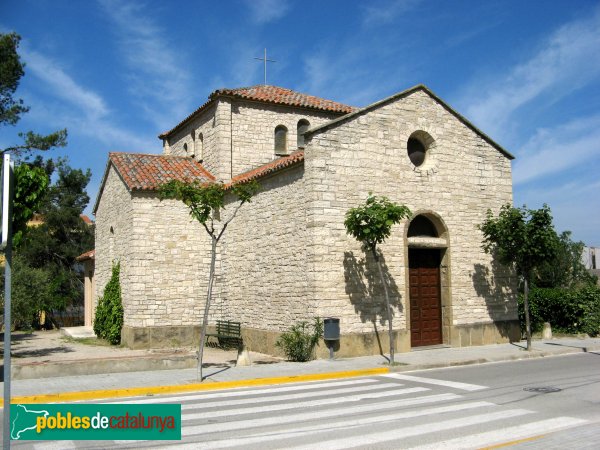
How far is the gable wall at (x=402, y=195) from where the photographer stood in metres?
14.9

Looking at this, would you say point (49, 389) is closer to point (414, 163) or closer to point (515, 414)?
point (515, 414)

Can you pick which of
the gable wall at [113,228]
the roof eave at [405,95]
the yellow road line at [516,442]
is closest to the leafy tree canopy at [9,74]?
the gable wall at [113,228]

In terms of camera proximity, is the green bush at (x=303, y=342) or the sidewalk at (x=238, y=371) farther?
the green bush at (x=303, y=342)

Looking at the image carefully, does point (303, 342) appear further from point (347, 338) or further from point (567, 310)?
point (567, 310)

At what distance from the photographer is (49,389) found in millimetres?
10570

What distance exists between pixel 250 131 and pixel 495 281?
10.4 m

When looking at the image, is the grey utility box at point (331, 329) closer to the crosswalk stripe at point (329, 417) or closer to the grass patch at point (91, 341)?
the crosswalk stripe at point (329, 417)

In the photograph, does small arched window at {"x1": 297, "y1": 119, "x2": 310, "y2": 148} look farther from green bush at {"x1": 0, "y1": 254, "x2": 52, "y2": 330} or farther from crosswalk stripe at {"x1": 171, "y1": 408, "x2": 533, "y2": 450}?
crosswalk stripe at {"x1": 171, "y1": 408, "x2": 533, "y2": 450}

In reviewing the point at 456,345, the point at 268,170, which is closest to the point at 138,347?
the point at 268,170

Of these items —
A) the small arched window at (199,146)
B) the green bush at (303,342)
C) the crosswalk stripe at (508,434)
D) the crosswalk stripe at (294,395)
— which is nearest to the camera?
the crosswalk stripe at (508,434)

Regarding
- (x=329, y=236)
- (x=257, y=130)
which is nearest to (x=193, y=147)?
(x=257, y=130)

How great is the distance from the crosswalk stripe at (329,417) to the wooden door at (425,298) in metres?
7.55

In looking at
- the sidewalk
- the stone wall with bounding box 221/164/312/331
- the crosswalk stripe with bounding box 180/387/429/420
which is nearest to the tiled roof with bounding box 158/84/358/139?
the stone wall with bounding box 221/164/312/331

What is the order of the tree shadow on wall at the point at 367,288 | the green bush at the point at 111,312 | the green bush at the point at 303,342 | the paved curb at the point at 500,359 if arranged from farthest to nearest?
the green bush at the point at 111,312 → the tree shadow on wall at the point at 367,288 → the green bush at the point at 303,342 → the paved curb at the point at 500,359
